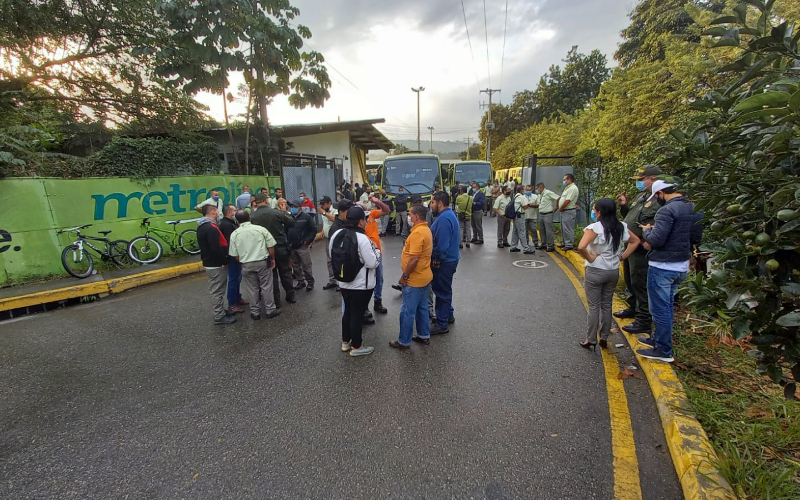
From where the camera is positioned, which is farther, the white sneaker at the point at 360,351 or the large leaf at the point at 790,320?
the white sneaker at the point at 360,351

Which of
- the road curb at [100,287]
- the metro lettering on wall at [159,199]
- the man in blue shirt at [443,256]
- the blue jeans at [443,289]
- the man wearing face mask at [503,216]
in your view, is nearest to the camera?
the man in blue shirt at [443,256]

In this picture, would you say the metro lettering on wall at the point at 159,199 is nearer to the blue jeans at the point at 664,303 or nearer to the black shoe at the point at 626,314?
the black shoe at the point at 626,314

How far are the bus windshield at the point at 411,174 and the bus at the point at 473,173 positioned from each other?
652 cm

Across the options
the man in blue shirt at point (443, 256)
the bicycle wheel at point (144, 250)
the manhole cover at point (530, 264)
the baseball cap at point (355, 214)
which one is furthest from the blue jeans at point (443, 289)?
the bicycle wheel at point (144, 250)

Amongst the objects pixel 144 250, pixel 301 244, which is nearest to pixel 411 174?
pixel 301 244

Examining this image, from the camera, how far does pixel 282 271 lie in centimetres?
584

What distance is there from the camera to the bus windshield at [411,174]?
13367 mm

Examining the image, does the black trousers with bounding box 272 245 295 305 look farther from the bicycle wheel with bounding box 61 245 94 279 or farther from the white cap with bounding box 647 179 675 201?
the white cap with bounding box 647 179 675 201

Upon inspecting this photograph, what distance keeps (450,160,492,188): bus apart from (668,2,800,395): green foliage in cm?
1866

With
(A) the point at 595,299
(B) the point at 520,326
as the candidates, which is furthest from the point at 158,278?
(A) the point at 595,299

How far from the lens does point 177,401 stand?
3.29 meters

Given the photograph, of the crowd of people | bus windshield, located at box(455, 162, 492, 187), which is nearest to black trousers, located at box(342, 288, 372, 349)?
the crowd of people

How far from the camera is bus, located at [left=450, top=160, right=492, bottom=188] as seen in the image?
783 inches

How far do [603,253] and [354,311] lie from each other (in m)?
2.55
